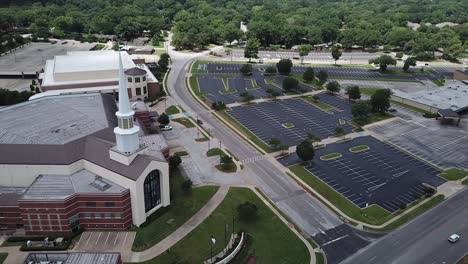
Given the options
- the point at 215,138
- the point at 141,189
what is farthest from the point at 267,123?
the point at 141,189

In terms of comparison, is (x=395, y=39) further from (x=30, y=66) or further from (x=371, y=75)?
(x=30, y=66)

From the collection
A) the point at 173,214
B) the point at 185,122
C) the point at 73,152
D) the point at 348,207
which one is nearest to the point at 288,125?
the point at 185,122

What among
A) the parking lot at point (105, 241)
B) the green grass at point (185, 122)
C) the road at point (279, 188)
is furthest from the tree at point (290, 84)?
the parking lot at point (105, 241)

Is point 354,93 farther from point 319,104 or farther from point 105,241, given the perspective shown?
point 105,241

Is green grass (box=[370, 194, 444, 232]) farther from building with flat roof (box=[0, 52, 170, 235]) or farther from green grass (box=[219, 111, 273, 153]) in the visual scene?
building with flat roof (box=[0, 52, 170, 235])

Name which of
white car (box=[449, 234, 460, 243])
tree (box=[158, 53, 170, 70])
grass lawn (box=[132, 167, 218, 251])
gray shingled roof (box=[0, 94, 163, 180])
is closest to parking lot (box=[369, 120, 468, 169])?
white car (box=[449, 234, 460, 243])
